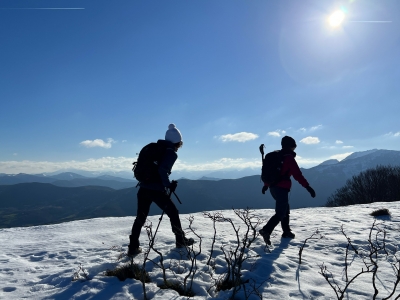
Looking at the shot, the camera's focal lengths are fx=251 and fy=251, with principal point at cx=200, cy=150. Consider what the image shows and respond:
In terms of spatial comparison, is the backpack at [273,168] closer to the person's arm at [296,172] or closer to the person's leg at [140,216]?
the person's arm at [296,172]

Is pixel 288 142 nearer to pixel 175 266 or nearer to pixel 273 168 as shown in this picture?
pixel 273 168

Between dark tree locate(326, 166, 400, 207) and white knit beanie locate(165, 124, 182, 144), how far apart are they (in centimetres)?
5095

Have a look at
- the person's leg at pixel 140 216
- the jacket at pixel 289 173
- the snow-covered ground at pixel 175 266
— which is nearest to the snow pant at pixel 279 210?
the jacket at pixel 289 173

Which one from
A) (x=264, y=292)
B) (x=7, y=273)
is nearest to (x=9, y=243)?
(x=7, y=273)

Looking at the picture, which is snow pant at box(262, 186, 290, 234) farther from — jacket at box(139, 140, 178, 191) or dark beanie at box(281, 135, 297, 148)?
jacket at box(139, 140, 178, 191)

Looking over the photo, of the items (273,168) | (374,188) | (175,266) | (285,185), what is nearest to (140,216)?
(175,266)

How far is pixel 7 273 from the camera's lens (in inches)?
176

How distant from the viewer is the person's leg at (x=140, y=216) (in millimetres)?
5152

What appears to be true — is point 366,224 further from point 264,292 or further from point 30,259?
point 30,259

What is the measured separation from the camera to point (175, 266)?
4305 mm

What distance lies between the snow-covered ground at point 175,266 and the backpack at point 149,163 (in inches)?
60.9

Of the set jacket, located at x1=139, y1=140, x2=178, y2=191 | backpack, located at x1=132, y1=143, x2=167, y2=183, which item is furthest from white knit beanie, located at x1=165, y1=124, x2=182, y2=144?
backpack, located at x1=132, y1=143, x2=167, y2=183

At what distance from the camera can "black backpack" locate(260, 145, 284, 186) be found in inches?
248

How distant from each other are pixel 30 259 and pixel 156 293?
143 inches
